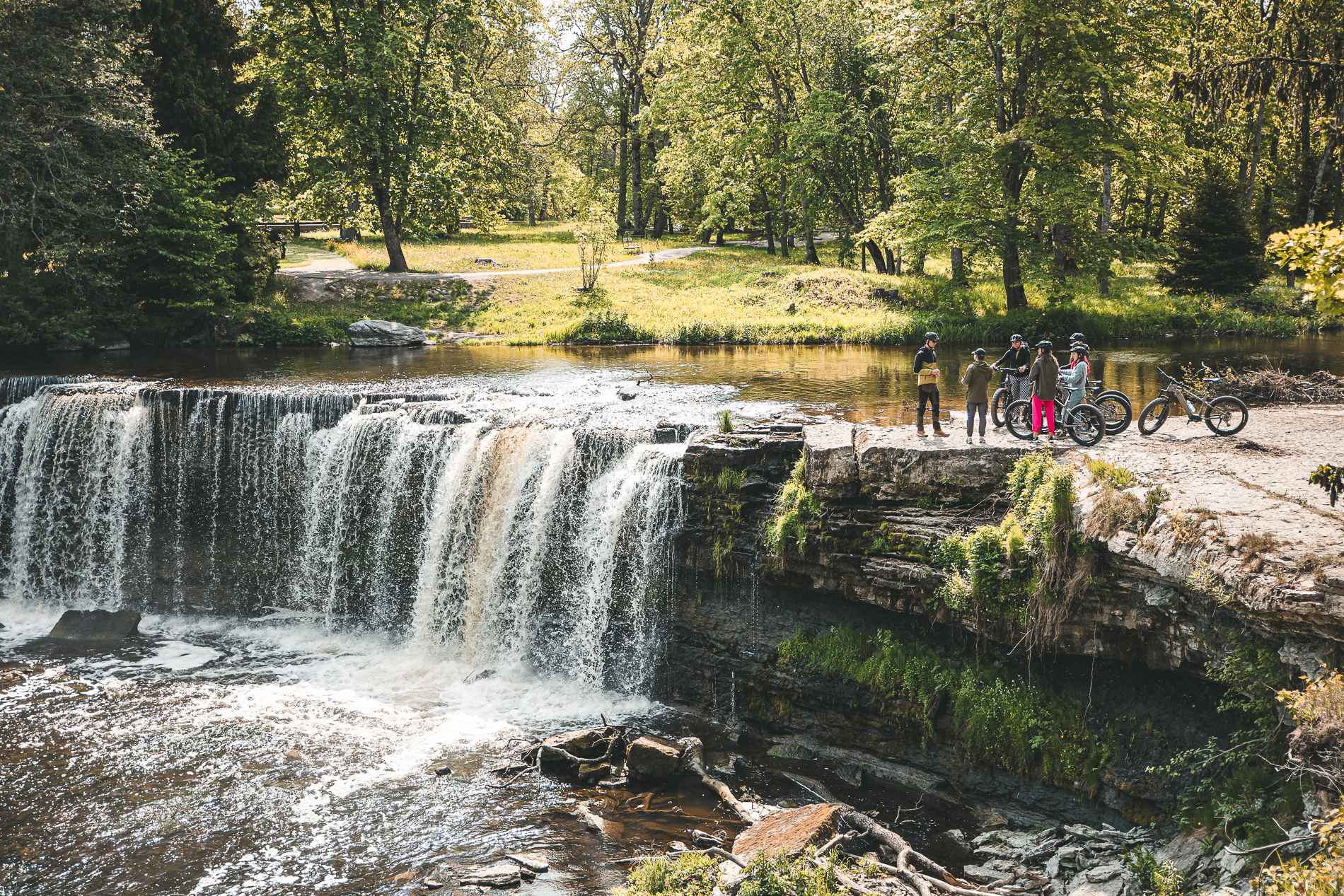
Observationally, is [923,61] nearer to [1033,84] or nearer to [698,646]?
[1033,84]

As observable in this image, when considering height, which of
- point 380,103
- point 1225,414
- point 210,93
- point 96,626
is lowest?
point 96,626

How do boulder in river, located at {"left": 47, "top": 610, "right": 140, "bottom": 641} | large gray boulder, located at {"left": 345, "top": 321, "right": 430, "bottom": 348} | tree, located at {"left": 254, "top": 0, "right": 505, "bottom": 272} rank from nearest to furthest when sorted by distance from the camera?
boulder in river, located at {"left": 47, "top": 610, "right": 140, "bottom": 641} → large gray boulder, located at {"left": 345, "top": 321, "right": 430, "bottom": 348} → tree, located at {"left": 254, "top": 0, "right": 505, "bottom": 272}

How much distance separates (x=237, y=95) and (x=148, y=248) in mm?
7753

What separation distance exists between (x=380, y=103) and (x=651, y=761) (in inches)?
1120

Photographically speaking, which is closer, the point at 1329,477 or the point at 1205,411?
the point at 1329,477

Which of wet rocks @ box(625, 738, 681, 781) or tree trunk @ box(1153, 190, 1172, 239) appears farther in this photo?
tree trunk @ box(1153, 190, 1172, 239)

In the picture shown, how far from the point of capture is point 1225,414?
504 inches

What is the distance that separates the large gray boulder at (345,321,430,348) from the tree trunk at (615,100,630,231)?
2244 cm

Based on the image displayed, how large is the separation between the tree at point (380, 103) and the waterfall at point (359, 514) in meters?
16.0

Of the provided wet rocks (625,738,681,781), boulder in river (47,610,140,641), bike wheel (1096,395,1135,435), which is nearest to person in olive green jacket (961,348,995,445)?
bike wheel (1096,395,1135,435)

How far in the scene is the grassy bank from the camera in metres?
28.7

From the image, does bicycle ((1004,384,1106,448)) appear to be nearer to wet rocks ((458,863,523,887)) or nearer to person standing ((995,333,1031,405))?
person standing ((995,333,1031,405))

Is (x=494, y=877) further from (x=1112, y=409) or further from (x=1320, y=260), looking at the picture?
(x=1112, y=409)

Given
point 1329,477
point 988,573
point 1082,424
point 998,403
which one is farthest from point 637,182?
point 1329,477
